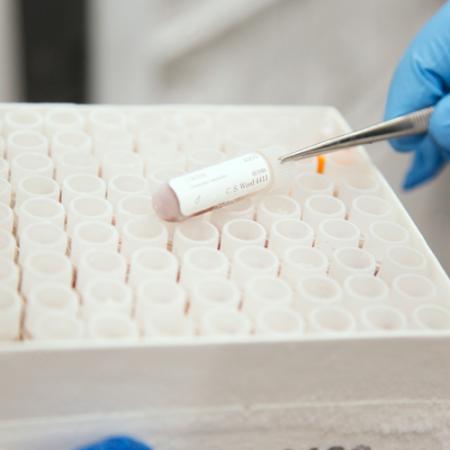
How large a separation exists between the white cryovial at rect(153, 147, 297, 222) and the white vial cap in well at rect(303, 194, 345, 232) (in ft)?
0.15

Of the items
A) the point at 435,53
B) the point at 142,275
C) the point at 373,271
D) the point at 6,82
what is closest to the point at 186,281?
the point at 142,275

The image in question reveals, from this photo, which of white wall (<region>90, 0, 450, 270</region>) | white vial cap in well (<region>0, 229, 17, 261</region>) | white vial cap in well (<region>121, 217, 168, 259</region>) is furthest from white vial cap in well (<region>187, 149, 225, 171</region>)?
white wall (<region>90, 0, 450, 270</region>)

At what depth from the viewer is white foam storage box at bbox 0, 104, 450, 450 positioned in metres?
0.52

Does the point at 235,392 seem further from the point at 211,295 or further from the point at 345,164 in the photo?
the point at 345,164

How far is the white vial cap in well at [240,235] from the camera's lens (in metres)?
0.64

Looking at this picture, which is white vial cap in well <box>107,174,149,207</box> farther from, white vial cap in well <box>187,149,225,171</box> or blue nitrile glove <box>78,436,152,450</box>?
blue nitrile glove <box>78,436,152,450</box>

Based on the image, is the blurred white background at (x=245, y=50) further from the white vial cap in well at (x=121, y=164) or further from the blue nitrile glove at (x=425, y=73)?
the white vial cap in well at (x=121, y=164)

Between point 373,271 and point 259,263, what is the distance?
0.11 metres

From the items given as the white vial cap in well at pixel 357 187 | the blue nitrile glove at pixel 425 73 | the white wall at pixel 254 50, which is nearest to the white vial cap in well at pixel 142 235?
the white vial cap in well at pixel 357 187

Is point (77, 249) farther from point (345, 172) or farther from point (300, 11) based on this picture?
point (300, 11)

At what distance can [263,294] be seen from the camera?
1.94 feet

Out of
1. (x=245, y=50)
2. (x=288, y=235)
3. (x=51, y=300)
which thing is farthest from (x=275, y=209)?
(x=245, y=50)

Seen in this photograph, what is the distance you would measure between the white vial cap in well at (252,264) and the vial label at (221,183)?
61mm

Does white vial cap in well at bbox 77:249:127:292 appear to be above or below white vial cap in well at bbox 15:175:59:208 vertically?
below
